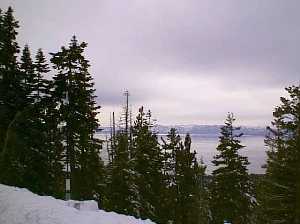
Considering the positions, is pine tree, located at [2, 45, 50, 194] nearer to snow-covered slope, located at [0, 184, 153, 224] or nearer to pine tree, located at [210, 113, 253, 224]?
snow-covered slope, located at [0, 184, 153, 224]

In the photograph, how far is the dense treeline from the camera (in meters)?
21.2

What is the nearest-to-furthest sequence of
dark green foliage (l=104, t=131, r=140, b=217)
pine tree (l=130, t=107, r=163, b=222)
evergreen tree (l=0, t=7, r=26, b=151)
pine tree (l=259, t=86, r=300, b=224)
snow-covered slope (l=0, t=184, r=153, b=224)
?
snow-covered slope (l=0, t=184, r=153, b=224) → pine tree (l=259, t=86, r=300, b=224) → evergreen tree (l=0, t=7, r=26, b=151) → dark green foliage (l=104, t=131, r=140, b=217) → pine tree (l=130, t=107, r=163, b=222)

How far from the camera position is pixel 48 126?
27750 millimetres

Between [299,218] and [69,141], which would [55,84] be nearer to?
[69,141]

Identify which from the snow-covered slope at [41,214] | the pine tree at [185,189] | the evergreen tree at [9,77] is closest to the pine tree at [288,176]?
the snow-covered slope at [41,214]

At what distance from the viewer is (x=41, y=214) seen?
12320 mm

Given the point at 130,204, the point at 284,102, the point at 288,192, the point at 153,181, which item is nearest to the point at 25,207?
the point at 288,192

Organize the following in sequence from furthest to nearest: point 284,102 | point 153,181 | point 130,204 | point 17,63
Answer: point 153,181
point 130,204
point 17,63
point 284,102

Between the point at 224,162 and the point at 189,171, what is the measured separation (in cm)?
318

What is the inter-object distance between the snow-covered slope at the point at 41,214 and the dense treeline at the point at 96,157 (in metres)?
6.74

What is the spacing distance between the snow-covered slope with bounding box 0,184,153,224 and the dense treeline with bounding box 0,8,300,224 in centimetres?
674

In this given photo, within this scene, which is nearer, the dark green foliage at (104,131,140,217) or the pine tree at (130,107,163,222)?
the dark green foliage at (104,131,140,217)

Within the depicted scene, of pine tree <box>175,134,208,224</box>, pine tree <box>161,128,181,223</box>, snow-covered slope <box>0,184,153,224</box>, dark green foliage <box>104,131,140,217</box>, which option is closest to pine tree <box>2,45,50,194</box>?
dark green foliage <box>104,131,140,217</box>

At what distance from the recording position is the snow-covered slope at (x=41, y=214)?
11857 millimetres
